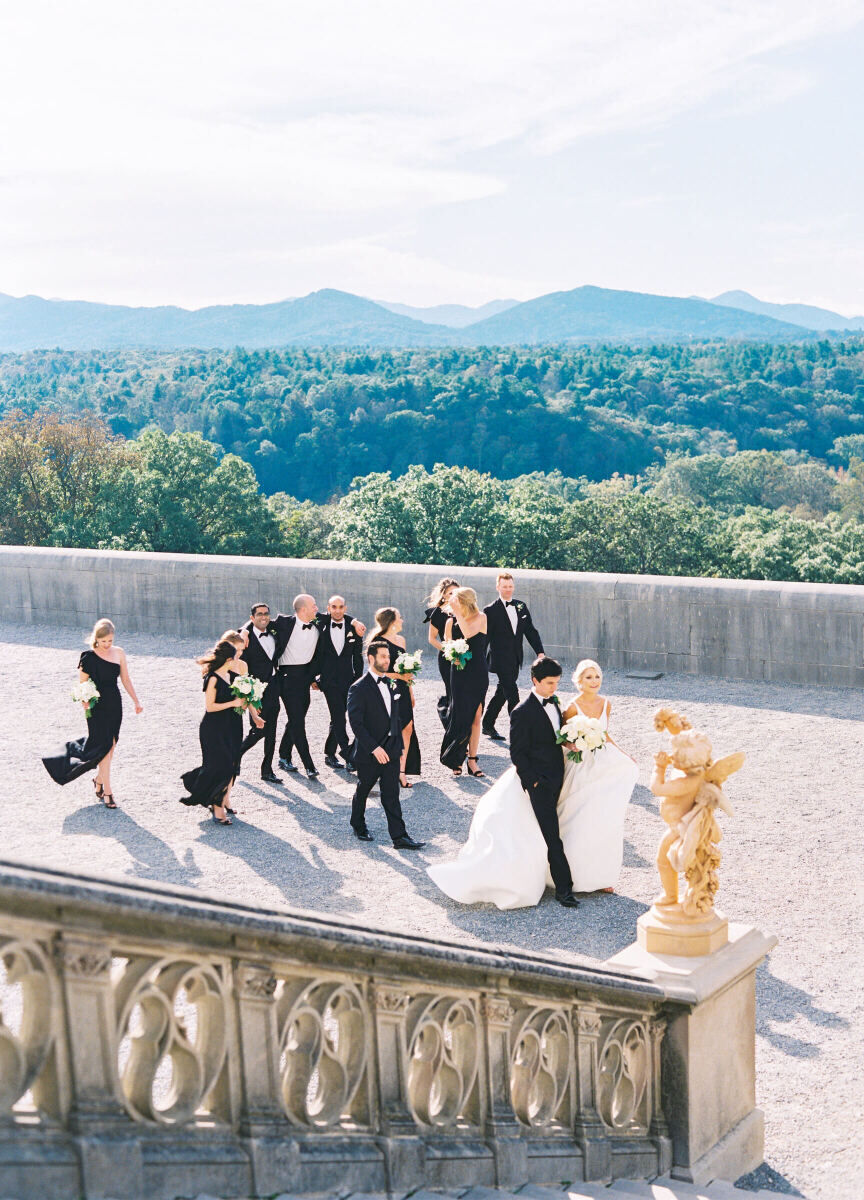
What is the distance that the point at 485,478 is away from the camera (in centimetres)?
4547

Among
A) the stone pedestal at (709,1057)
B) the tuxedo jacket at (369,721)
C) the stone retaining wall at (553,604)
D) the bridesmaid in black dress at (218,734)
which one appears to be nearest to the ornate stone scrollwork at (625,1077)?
the stone pedestal at (709,1057)

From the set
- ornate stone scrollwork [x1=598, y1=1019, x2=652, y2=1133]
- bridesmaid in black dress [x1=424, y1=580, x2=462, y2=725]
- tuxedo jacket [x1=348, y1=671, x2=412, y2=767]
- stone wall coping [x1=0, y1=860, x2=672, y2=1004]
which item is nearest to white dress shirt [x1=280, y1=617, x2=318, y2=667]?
bridesmaid in black dress [x1=424, y1=580, x2=462, y2=725]

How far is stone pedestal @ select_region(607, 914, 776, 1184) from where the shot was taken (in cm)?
507

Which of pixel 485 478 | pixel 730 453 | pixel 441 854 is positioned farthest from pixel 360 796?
pixel 730 453

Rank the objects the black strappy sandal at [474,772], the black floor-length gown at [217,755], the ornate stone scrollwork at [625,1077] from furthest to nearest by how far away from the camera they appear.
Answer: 1. the black strappy sandal at [474,772]
2. the black floor-length gown at [217,755]
3. the ornate stone scrollwork at [625,1077]

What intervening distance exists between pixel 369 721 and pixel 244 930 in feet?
18.6

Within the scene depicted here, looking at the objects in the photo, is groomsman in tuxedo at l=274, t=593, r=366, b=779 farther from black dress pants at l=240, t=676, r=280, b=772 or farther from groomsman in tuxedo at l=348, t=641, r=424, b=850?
groomsman in tuxedo at l=348, t=641, r=424, b=850

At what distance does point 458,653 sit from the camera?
33.9 ft

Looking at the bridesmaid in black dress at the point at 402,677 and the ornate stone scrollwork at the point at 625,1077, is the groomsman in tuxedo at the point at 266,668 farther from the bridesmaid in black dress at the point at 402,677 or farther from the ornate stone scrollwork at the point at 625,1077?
the ornate stone scrollwork at the point at 625,1077

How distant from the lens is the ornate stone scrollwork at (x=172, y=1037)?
312cm

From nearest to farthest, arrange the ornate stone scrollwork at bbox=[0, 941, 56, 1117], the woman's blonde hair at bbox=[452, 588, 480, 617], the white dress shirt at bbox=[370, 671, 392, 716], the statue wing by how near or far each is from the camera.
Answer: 1. the ornate stone scrollwork at bbox=[0, 941, 56, 1117]
2. the statue wing
3. the white dress shirt at bbox=[370, 671, 392, 716]
4. the woman's blonde hair at bbox=[452, 588, 480, 617]

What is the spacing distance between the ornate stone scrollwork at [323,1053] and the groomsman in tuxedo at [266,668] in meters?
6.73

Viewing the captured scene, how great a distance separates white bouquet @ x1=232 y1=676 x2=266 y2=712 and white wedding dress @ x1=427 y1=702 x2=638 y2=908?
6.43ft

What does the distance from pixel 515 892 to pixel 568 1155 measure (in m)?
3.37
